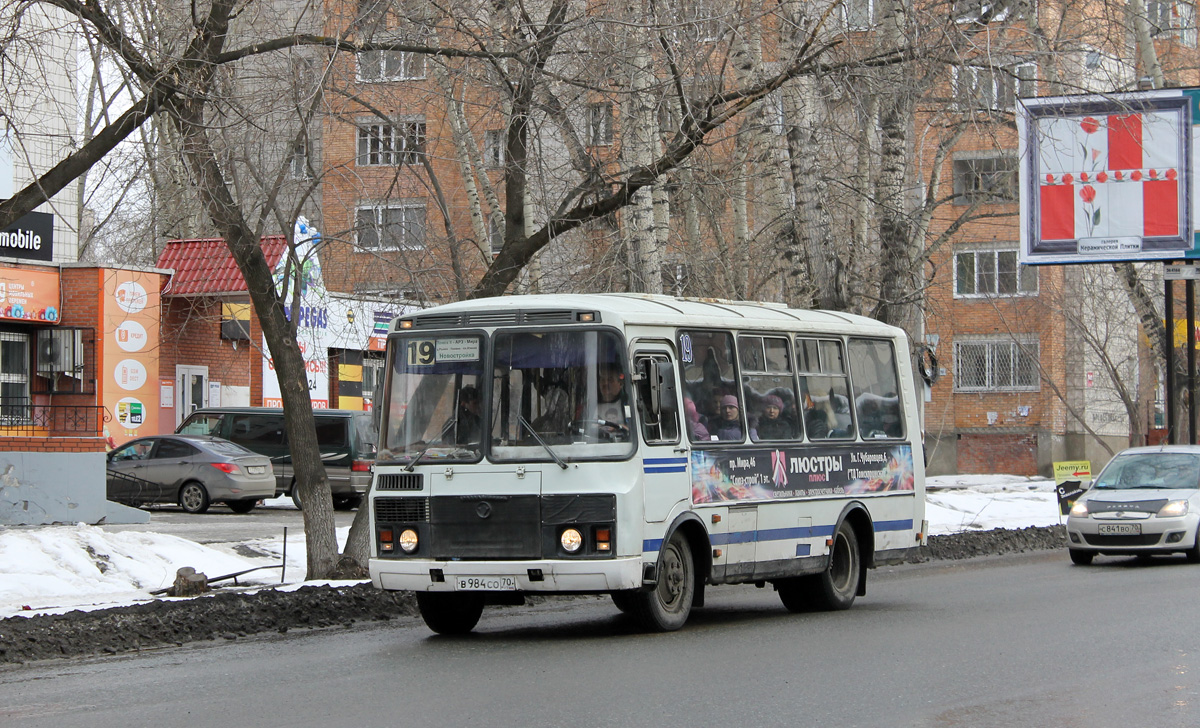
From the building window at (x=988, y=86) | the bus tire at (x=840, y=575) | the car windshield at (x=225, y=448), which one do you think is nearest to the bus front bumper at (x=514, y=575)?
the bus tire at (x=840, y=575)

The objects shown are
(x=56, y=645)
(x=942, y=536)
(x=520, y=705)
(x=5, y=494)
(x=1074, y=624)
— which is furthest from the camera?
(x=942, y=536)

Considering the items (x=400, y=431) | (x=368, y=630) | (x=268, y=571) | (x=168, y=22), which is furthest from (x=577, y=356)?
(x=268, y=571)

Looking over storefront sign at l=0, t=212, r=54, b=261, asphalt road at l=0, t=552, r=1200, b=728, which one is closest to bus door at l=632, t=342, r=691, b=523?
asphalt road at l=0, t=552, r=1200, b=728

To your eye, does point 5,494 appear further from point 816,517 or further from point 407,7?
point 816,517

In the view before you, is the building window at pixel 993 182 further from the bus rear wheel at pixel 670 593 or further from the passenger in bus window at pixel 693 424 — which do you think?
the bus rear wheel at pixel 670 593

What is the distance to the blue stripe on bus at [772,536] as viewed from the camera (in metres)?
11.4

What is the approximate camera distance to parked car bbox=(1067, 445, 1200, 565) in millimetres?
18562

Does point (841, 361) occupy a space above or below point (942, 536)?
above

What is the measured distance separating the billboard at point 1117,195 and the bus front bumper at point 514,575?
1569 cm

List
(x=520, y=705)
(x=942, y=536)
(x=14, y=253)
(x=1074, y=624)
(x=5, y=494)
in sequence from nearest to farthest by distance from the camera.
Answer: (x=520, y=705) < (x=1074, y=624) < (x=5, y=494) < (x=942, y=536) < (x=14, y=253)

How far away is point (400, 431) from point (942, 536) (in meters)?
12.7

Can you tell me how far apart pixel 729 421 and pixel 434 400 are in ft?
8.64

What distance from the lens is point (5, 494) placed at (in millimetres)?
19922

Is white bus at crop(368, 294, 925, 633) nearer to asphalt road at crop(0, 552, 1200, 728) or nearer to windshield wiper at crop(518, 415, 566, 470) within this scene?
windshield wiper at crop(518, 415, 566, 470)
